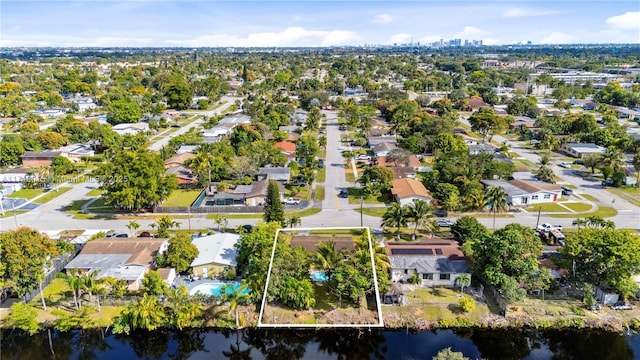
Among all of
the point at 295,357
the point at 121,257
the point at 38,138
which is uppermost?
the point at 38,138

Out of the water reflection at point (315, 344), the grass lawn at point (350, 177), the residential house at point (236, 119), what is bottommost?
the water reflection at point (315, 344)

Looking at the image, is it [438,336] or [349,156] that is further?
[349,156]

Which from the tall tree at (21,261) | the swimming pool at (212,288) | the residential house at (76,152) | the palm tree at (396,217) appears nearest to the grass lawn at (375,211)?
the palm tree at (396,217)

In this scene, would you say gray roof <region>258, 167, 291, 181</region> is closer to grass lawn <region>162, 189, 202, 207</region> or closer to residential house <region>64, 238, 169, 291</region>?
grass lawn <region>162, 189, 202, 207</region>

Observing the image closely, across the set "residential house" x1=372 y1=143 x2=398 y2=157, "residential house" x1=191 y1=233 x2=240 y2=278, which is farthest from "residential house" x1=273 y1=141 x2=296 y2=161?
"residential house" x1=191 y1=233 x2=240 y2=278

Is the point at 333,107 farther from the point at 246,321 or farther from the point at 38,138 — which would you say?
the point at 246,321

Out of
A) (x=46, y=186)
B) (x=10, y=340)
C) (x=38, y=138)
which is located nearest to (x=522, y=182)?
(x=10, y=340)

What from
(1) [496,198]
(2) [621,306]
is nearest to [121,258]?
(1) [496,198]

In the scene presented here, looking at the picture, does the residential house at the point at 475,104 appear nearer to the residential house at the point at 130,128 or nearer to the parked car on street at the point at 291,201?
the parked car on street at the point at 291,201
